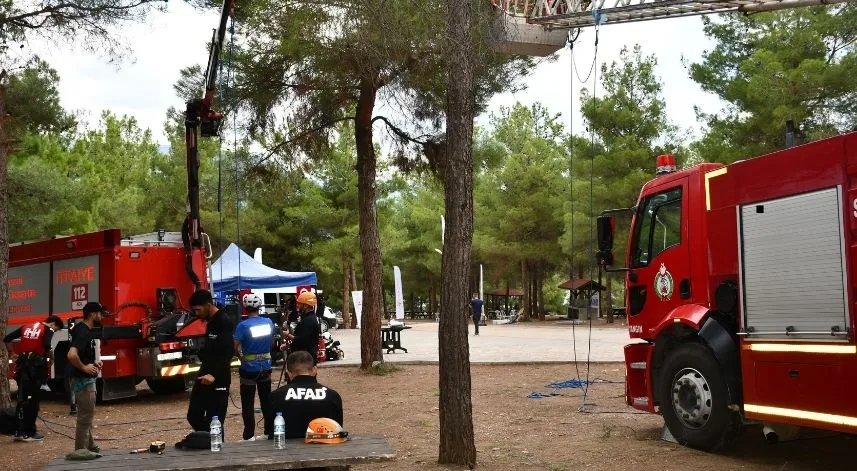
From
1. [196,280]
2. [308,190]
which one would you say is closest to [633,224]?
[196,280]

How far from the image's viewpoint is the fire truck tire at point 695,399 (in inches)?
331

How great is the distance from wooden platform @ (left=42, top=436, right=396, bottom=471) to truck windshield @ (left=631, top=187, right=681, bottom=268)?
4588mm

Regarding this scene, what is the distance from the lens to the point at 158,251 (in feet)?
51.5

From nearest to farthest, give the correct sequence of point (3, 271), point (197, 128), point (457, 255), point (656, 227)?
point (457, 255) → point (656, 227) → point (3, 271) → point (197, 128)

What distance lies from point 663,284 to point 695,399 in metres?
1.31

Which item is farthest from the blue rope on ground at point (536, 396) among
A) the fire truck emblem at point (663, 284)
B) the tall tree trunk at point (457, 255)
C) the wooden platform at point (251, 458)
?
the wooden platform at point (251, 458)

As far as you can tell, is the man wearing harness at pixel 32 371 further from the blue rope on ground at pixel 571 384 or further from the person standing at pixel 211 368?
the blue rope on ground at pixel 571 384

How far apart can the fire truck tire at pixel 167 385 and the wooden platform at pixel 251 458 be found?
1014 centimetres

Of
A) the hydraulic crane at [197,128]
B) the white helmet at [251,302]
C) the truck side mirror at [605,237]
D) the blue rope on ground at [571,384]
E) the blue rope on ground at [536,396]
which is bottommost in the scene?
the blue rope on ground at [536,396]

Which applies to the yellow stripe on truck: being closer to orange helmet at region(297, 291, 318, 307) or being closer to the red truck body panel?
the red truck body panel

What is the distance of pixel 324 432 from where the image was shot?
610 centimetres

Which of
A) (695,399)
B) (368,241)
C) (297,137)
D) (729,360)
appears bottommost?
(695,399)

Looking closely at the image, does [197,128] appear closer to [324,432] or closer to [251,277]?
[251,277]

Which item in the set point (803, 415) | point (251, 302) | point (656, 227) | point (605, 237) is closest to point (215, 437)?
point (251, 302)
